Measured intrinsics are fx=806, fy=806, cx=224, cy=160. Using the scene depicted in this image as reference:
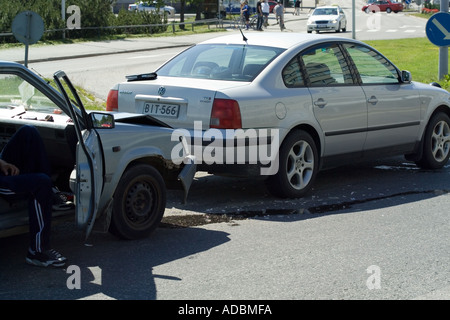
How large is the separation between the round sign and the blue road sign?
25.2ft

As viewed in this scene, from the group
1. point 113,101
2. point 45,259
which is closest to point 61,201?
point 45,259

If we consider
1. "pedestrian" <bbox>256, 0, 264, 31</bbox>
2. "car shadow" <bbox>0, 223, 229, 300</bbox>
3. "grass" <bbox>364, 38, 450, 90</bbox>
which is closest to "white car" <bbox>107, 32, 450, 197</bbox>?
"car shadow" <bbox>0, 223, 229, 300</bbox>

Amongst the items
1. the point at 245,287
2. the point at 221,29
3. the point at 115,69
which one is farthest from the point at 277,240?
the point at 221,29

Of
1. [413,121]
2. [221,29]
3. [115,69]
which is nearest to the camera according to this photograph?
[413,121]

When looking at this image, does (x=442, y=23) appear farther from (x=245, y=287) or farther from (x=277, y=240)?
(x=245, y=287)

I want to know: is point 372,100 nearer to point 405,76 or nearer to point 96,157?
point 405,76

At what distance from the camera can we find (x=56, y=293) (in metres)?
5.31

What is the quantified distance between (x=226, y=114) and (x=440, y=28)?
30.9ft

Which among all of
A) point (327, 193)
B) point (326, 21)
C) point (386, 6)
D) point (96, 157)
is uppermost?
point (386, 6)

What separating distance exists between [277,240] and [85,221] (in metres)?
1.80

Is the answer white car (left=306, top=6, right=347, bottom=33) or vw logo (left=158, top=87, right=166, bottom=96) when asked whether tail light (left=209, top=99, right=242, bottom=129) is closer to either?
vw logo (left=158, top=87, right=166, bottom=96)

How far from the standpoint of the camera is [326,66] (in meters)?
9.09

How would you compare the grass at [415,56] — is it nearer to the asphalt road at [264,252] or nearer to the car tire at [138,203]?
the asphalt road at [264,252]

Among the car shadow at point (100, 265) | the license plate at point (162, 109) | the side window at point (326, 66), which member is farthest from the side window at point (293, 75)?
the car shadow at point (100, 265)
